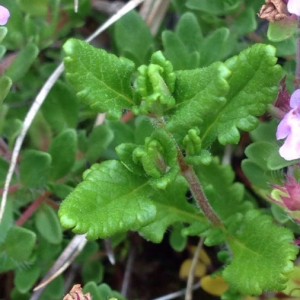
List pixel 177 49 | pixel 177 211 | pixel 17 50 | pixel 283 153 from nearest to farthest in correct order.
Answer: pixel 283 153, pixel 177 211, pixel 177 49, pixel 17 50

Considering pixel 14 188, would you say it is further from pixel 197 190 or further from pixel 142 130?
pixel 197 190

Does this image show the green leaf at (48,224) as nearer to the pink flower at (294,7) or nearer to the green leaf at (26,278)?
the green leaf at (26,278)

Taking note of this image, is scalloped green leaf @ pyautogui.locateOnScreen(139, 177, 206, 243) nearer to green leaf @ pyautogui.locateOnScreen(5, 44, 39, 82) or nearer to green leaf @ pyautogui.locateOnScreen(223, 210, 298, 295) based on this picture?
green leaf @ pyautogui.locateOnScreen(223, 210, 298, 295)

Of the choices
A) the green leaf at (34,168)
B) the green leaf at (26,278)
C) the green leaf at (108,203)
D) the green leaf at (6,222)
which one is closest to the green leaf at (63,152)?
the green leaf at (34,168)

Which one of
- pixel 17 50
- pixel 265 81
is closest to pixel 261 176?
pixel 265 81

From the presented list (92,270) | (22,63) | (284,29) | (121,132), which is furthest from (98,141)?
(284,29)

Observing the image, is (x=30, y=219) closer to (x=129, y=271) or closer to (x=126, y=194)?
(x=129, y=271)
